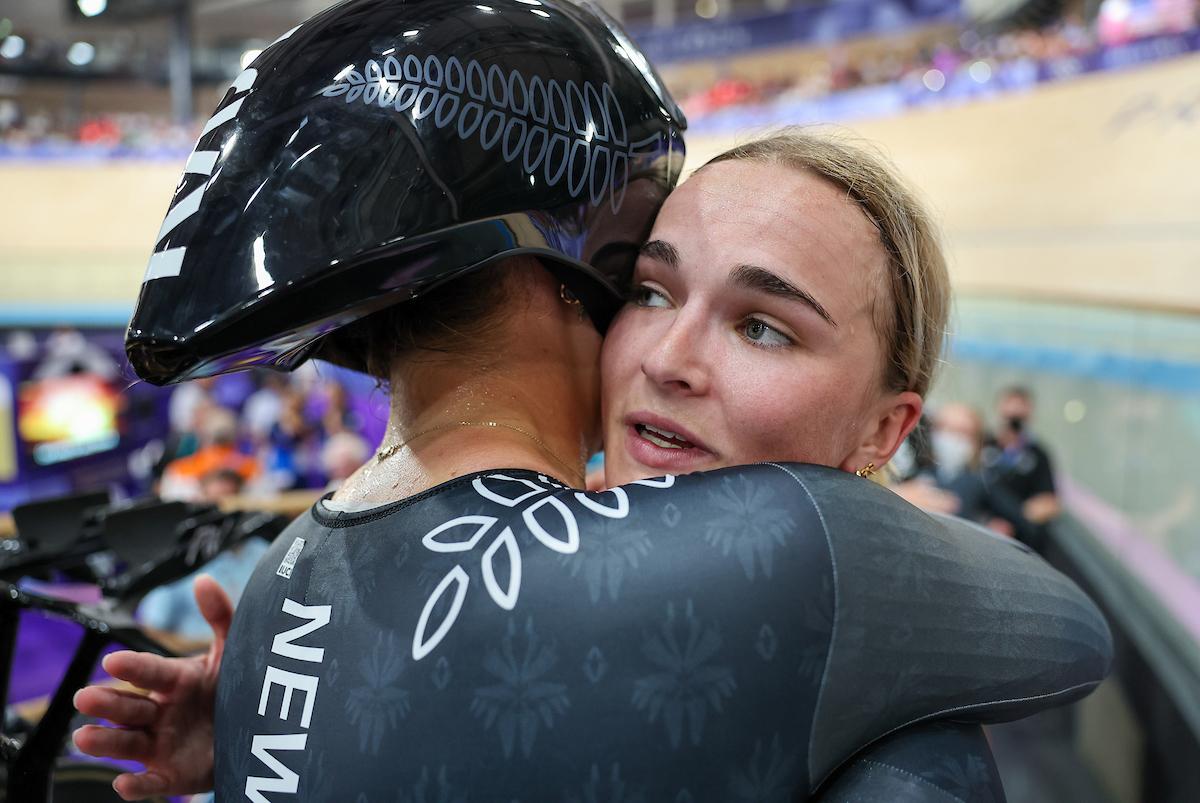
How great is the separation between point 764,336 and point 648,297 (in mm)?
153

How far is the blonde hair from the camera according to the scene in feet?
3.09

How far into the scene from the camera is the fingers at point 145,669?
3.50 ft

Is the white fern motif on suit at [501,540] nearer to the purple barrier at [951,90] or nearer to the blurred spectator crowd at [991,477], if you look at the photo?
the blurred spectator crowd at [991,477]

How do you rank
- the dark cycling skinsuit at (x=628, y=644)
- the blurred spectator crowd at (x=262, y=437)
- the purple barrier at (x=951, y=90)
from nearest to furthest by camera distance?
the dark cycling skinsuit at (x=628, y=644) < the blurred spectator crowd at (x=262, y=437) < the purple barrier at (x=951, y=90)

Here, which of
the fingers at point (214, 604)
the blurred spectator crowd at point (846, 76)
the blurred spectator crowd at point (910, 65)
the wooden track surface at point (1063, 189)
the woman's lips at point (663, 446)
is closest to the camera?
the woman's lips at point (663, 446)

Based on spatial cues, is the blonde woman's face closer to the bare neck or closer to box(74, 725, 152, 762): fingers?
the bare neck

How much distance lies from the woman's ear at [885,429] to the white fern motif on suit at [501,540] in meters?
0.33

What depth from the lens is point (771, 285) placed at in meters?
0.86

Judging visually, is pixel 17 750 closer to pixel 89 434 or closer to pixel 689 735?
pixel 689 735

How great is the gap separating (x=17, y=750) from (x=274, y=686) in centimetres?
63

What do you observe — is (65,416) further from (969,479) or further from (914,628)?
(914,628)

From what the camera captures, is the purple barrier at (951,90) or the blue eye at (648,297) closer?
the blue eye at (648,297)

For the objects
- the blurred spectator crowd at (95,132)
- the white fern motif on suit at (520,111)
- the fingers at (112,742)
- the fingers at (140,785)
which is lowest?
the fingers at (140,785)

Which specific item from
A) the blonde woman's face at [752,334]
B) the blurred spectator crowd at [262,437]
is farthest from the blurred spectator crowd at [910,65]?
the blonde woman's face at [752,334]
